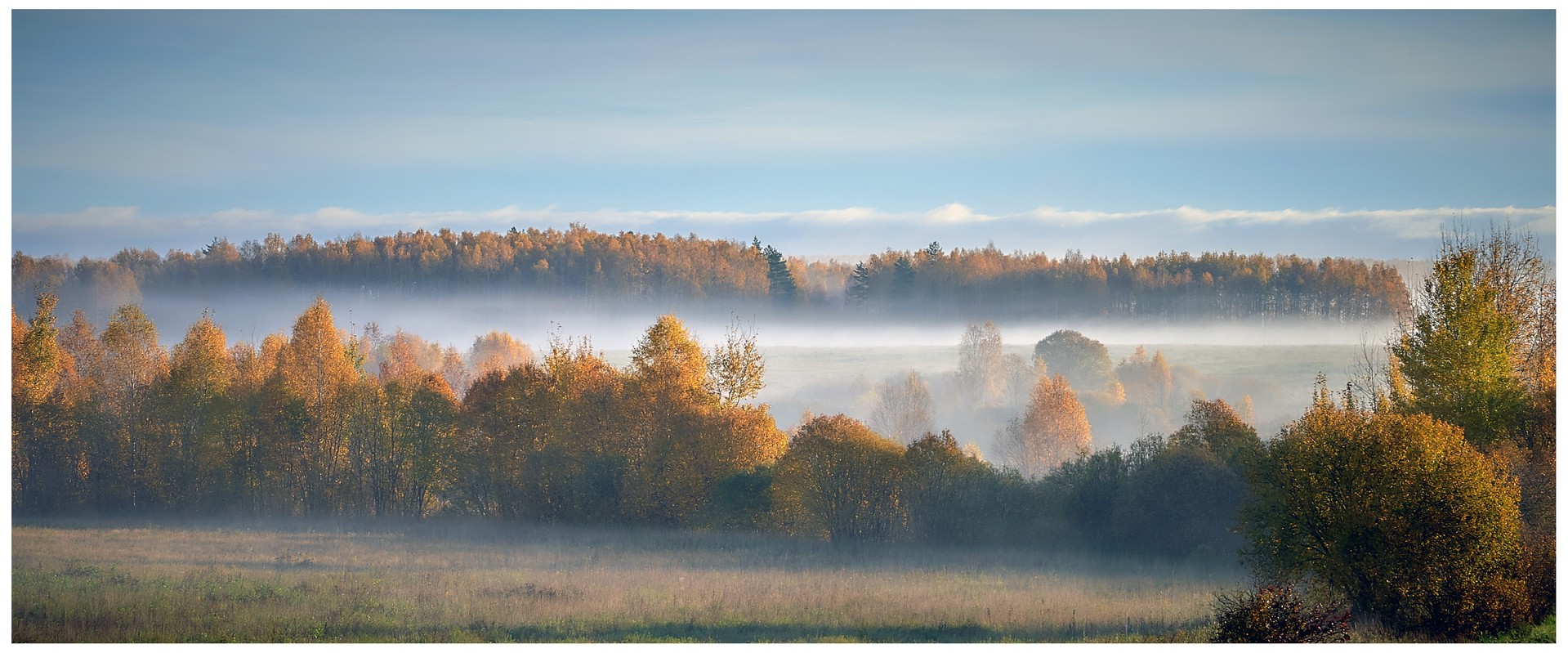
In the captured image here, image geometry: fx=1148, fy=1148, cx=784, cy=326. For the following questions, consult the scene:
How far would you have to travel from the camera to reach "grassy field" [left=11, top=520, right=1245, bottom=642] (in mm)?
21250

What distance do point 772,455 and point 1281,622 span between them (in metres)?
17.6

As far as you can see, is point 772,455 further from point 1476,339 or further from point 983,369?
point 983,369

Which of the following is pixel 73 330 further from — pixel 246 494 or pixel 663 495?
pixel 663 495

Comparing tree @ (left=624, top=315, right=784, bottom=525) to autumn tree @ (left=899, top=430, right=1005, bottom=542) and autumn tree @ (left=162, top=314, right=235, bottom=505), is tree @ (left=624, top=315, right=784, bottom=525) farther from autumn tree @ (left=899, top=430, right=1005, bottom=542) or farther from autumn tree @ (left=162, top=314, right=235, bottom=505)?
autumn tree @ (left=162, top=314, right=235, bottom=505)

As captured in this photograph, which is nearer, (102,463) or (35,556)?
(35,556)

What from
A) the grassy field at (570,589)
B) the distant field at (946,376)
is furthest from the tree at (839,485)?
the distant field at (946,376)

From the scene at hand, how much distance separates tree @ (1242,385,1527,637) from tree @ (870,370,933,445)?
7105 centimetres

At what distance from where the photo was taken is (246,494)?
36562 mm

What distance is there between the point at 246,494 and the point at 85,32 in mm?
17130

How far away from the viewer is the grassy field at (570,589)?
21.2 m

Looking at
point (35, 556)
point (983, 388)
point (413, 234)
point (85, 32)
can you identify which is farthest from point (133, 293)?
point (983, 388)

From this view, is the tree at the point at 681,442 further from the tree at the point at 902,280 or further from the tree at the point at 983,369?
the tree at the point at 983,369

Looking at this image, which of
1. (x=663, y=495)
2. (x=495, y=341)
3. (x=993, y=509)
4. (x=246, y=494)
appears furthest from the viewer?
(x=495, y=341)

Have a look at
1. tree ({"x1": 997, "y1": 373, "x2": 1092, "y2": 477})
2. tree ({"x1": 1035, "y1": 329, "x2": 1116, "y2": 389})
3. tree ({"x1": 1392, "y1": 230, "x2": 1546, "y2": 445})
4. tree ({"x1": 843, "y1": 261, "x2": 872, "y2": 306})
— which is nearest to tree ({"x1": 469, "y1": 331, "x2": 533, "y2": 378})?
tree ({"x1": 843, "y1": 261, "x2": 872, "y2": 306})
